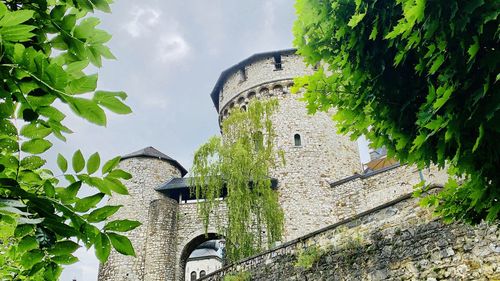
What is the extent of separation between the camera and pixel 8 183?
50.1 inches

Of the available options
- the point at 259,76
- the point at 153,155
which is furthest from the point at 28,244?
the point at 259,76

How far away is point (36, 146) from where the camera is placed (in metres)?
1.42

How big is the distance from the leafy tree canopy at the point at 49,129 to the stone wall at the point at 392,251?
675cm

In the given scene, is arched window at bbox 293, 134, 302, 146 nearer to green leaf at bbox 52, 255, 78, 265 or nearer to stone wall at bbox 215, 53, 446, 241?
stone wall at bbox 215, 53, 446, 241

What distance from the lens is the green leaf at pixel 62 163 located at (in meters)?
1.42

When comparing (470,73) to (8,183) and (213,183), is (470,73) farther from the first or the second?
(213,183)

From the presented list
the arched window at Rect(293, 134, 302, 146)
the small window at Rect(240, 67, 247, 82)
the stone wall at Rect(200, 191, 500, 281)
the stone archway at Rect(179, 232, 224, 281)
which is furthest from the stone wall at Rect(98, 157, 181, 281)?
the stone wall at Rect(200, 191, 500, 281)

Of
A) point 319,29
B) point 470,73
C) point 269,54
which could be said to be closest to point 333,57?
point 319,29

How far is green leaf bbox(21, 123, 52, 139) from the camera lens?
4.55 feet

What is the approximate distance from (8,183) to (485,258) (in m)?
7.05

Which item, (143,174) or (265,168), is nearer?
(265,168)

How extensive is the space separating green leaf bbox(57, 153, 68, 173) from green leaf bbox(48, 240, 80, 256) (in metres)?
0.23

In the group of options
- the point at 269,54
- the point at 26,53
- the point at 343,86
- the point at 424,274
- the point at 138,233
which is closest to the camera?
the point at 26,53

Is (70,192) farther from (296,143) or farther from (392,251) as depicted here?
(296,143)
